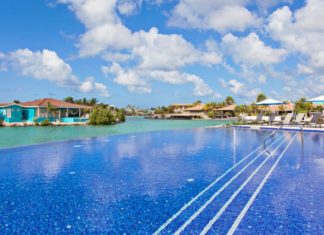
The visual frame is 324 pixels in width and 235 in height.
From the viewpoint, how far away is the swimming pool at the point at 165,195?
3521 millimetres

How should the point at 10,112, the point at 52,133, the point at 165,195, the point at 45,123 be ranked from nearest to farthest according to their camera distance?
the point at 165,195, the point at 52,133, the point at 45,123, the point at 10,112

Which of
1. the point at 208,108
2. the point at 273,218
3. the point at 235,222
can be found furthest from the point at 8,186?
the point at 208,108

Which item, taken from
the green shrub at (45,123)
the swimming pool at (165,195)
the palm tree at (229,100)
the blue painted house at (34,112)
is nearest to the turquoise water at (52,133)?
the green shrub at (45,123)

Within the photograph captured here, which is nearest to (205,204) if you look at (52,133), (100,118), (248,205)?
(248,205)

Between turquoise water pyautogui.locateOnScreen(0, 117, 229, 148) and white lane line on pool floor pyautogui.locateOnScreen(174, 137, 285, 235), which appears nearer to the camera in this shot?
white lane line on pool floor pyautogui.locateOnScreen(174, 137, 285, 235)

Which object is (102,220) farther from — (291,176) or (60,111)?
(60,111)

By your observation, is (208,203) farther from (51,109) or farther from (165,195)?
(51,109)

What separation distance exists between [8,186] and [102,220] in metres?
2.79

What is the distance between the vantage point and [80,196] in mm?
4695

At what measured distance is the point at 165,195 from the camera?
185 inches

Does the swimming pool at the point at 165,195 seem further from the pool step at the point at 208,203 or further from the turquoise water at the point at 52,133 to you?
the turquoise water at the point at 52,133

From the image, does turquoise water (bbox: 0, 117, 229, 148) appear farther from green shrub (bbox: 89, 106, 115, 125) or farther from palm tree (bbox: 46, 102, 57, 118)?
palm tree (bbox: 46, 102, 57, 118)

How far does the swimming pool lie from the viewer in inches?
139

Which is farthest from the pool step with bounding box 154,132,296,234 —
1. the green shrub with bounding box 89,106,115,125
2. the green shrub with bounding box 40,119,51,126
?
the green shrub with bounding box 40,119,51,126
